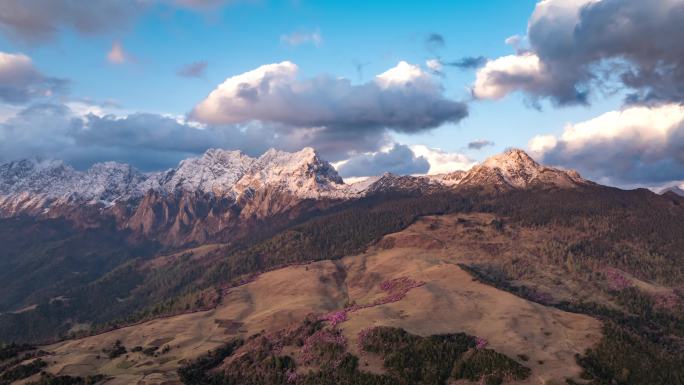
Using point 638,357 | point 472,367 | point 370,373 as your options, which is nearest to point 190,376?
point 370,373

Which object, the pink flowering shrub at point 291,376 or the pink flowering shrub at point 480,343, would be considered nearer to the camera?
the pink flowering shrub at point 291,376

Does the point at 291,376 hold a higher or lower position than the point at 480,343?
lower

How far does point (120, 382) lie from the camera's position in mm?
184375

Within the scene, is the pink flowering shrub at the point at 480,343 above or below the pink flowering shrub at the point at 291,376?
above

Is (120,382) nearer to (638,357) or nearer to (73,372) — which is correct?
(73,372)

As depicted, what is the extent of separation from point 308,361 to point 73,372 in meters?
88.9

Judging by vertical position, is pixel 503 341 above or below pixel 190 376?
above

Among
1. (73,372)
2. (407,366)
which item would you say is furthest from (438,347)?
(73,372)

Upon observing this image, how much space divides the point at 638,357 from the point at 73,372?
211 meters

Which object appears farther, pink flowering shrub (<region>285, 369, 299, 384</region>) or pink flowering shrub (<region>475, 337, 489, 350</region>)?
pink flowering shrub (<region>475, 337, 489, 350</region>)

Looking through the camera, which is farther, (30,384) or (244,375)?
(244,375)

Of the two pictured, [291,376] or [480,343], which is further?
[480,343]

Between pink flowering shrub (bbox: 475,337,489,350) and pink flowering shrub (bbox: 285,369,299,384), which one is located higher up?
pink flowering shrub (bbox: 475,337,489,350)

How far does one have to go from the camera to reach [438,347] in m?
190
